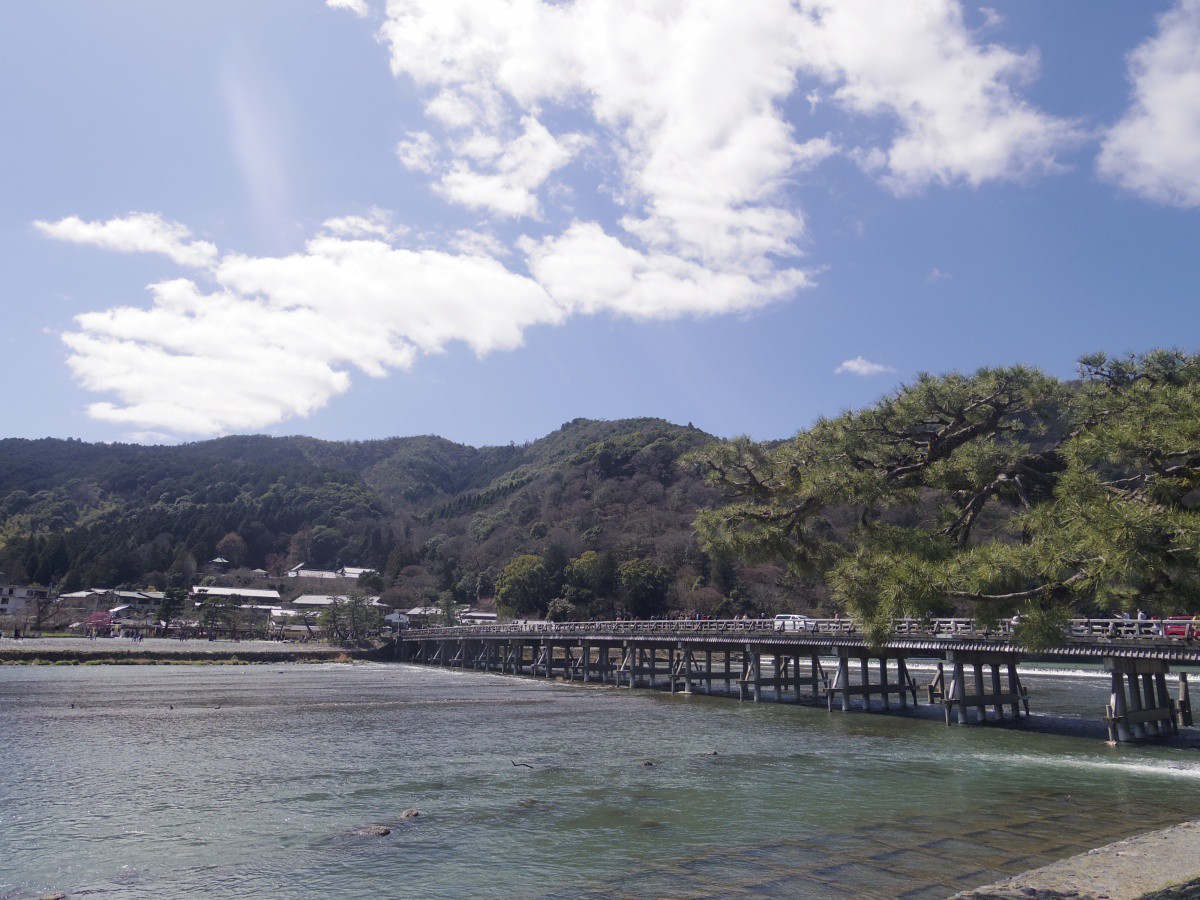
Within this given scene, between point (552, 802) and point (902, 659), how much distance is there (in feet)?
60.8

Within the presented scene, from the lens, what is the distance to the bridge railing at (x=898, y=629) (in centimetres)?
1757

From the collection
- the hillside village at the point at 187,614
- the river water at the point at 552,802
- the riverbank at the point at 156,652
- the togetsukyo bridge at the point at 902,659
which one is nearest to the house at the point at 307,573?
the hillside village at the point at 187,614

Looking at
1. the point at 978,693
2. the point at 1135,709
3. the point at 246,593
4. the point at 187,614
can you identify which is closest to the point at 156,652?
the point at 187,614

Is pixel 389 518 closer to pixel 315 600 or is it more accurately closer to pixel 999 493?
pixel 315 600

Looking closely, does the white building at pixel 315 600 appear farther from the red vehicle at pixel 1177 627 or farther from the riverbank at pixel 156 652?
the red vehicle at pixel 1177 627

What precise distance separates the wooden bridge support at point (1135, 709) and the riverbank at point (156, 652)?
5172cm

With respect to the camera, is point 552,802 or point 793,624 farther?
point 793,624

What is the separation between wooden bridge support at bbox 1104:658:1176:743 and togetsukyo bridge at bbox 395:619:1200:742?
0.11ft

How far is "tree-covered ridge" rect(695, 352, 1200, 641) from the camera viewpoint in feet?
13.8

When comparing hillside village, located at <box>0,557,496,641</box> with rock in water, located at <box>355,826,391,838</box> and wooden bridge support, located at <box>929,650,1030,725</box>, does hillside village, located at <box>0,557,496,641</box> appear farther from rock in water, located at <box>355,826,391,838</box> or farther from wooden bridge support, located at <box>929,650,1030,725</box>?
rock in water, located at <box>355,826,391,838</box>

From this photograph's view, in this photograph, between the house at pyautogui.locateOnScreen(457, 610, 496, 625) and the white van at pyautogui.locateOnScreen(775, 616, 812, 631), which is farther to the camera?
the house at pyautogui.locateOnScreen(457, 610, 496, 625)

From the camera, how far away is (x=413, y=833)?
10867 millimetres

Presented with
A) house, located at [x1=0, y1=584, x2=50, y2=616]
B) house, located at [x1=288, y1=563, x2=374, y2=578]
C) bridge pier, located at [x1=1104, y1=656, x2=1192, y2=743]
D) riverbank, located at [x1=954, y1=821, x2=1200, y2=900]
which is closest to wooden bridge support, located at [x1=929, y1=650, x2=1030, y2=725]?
bridge pier, located at [x1=1104, y1=656, x2=1192, y2=743]

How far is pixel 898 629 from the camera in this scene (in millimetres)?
5500
